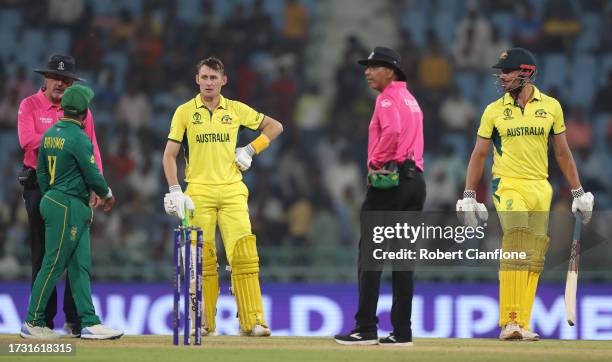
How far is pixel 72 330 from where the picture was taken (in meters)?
9.96

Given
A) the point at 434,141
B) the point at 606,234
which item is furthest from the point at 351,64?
the point at 606,234

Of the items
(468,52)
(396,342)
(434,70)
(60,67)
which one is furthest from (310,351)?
(468,52)

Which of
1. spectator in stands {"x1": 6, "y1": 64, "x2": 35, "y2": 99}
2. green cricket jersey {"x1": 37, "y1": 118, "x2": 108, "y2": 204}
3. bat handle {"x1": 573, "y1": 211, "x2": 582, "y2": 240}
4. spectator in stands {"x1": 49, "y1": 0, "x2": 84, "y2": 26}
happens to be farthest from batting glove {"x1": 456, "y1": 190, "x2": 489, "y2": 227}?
spectator in stands {"x1": 49, "y1": 0, "x2": 84, "y2": 26}

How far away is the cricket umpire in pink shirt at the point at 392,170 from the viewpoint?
9.22 metres

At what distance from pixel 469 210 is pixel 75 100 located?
3.07 metres

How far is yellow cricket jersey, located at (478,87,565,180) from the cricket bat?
1.73 feet

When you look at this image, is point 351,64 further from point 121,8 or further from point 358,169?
point 121,8

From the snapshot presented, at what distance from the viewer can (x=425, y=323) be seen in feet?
47.3

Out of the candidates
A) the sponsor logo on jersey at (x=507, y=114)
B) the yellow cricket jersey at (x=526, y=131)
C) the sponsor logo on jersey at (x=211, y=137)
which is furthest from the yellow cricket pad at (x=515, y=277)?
the sponsor logo on jersey at (x=211, y=137)

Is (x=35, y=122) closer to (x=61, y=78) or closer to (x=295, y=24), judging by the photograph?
(x=61, y=78)

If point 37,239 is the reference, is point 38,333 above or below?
below

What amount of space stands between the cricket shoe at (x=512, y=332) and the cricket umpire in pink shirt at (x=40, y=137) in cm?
326

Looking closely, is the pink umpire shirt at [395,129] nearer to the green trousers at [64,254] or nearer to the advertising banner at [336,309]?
the green trousers at [64,254]

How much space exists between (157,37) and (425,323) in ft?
24.0
